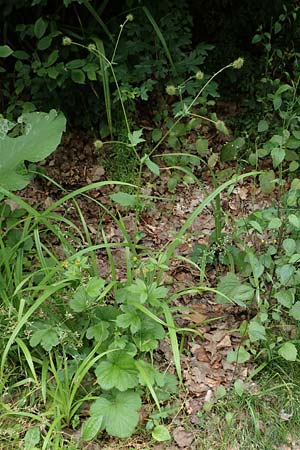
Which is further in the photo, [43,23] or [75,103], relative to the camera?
[75,103]

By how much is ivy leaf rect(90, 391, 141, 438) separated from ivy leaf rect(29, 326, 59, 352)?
Answer: 28cm

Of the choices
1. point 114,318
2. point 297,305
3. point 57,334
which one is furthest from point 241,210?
point 57,334

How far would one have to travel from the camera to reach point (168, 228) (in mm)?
3271

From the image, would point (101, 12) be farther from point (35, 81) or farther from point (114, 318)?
point (114, 318)

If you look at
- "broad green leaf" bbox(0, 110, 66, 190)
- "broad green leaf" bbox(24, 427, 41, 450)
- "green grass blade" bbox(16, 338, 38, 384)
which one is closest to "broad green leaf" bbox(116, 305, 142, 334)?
→ "green grass blade" bbox(16, 338, 38, 384)

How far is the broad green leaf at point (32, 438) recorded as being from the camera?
7.18 ft

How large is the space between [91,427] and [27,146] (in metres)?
1.23

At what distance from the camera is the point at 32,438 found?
221 centimetres

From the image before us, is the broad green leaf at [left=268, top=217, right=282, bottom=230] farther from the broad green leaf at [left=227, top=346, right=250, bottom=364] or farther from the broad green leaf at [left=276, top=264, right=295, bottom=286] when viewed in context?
the broad green leaf at [left=227, top=346, right=250, bottom=364]

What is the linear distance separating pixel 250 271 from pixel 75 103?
1.55 meters

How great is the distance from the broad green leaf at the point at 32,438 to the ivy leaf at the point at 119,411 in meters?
0.24

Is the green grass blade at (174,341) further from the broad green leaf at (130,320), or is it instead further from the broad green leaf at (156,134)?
the broad green leaf at (156,134)

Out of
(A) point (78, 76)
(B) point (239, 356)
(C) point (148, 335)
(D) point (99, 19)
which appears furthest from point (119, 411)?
(D) point (99, 19)

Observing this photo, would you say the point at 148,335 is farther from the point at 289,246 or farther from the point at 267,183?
the point at 267,183
